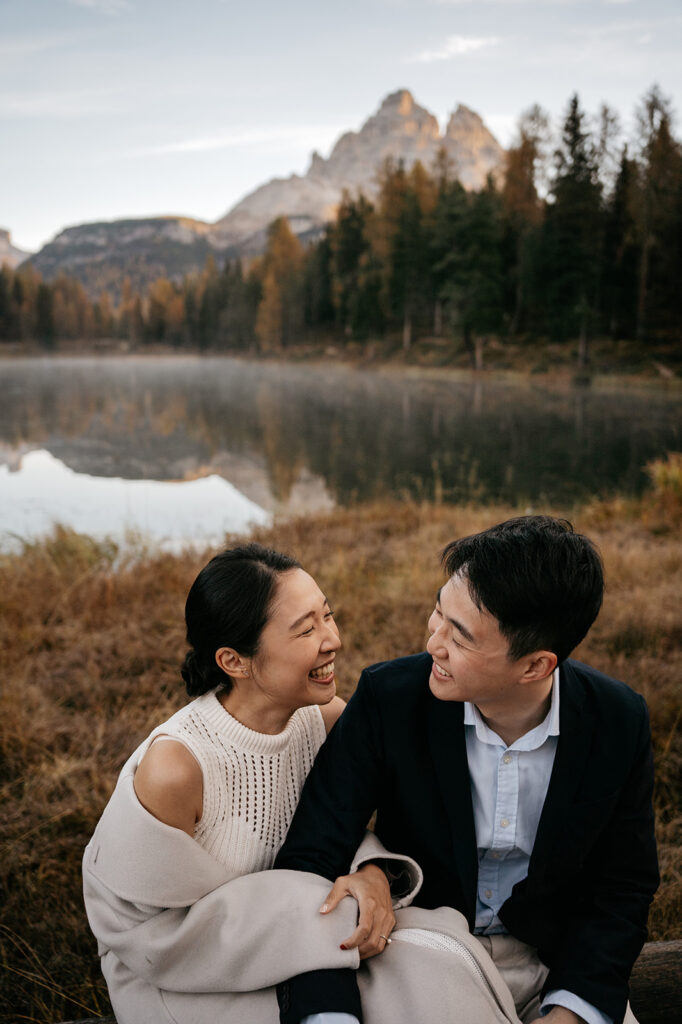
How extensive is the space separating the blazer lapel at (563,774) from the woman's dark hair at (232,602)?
0.59 metres

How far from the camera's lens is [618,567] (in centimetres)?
542

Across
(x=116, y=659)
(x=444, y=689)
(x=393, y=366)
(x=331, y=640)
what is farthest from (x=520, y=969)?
(x=393, y=366)

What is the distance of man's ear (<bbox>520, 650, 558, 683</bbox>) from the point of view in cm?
141

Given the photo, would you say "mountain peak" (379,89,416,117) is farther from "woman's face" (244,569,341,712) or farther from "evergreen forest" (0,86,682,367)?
"woman's face" (244,569,341,712)

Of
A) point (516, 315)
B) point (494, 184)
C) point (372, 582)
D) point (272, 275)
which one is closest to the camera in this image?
Result: point (372, 582)

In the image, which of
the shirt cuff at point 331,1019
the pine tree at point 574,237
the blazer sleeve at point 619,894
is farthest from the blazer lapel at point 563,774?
the pine tree at point 574,237

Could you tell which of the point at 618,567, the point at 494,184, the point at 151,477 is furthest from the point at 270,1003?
the point at 494,184

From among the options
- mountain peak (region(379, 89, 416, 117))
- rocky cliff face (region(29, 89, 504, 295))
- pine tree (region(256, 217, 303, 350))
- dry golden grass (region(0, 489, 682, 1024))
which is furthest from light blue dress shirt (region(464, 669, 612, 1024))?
mountain peak (region(379, 89, 416, 117))

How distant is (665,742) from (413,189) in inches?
1171

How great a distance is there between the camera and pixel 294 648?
1491mm

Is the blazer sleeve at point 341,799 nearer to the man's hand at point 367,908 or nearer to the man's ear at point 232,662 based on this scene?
the man's hand at point 367,908

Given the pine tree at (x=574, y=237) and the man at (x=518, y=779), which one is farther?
the pine tree at (x=574, y=237)

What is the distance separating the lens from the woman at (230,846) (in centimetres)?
128

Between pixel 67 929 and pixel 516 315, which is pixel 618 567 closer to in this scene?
pixel 67 929
